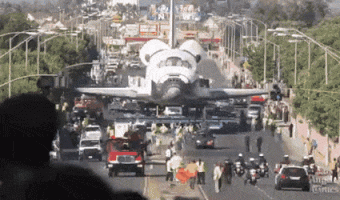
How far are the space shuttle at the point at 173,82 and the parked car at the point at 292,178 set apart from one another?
4874cm

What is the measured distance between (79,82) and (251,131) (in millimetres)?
87265

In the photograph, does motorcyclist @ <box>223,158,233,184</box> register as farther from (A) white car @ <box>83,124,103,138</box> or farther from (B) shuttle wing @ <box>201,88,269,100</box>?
(B) shuttle wing @ <box>201,88,269,100</box>

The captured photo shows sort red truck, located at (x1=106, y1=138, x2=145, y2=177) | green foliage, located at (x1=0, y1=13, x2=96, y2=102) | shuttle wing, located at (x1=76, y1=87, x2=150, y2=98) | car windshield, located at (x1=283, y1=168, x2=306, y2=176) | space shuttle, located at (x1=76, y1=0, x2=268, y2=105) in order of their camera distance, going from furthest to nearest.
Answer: shuttle wing, located at (x1=76, y1=87, x2=150, y2=98) < space shuttle, located at (x1=76, y1=0, x2=268, y2=105) < green foliage, located at (x1=0, y1=13, x2=96, y2=102) < red truck, located at (x1=106, y1=138, x2=145, y2=177) < car windshield, located at (x1=283, y1=168, x2=306, y2=176)

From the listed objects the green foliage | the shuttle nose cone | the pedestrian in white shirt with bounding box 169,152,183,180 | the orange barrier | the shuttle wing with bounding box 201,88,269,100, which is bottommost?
the orange barrier

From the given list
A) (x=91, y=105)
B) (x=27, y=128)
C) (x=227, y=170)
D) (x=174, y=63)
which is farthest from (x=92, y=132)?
(x=27, y=128)

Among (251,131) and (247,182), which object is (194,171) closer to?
(247,182)

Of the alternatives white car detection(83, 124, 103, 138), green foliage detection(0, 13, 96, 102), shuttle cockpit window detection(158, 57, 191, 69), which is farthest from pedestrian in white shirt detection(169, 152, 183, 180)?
shuttle cockpit window detection(158, 57, 191, 69)

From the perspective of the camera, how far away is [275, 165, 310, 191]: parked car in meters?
47.3

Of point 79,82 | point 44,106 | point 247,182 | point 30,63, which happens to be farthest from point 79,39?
point 44,106

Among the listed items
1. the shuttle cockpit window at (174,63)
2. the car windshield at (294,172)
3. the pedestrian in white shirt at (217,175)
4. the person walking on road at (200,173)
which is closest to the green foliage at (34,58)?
the shuttle cockpit window at (174,63)

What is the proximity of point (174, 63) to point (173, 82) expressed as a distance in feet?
24.7

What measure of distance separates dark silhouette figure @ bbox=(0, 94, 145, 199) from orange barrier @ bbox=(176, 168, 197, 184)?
46430mm

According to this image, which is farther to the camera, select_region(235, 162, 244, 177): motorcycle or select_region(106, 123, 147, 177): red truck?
select_region(235, 162, 244, 177): motorcycle

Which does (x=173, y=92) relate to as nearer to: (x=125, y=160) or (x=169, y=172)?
(x=125, y=160)
